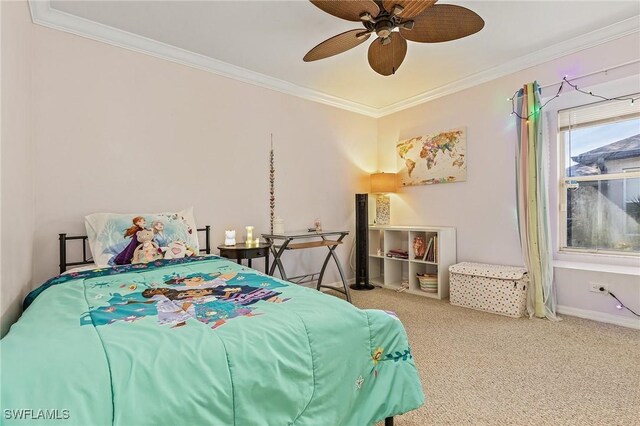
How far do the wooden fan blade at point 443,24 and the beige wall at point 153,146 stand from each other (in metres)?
1.90

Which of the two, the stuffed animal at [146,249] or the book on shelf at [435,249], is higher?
the stuffed animal at [146,249]

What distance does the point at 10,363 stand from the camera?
76 cm

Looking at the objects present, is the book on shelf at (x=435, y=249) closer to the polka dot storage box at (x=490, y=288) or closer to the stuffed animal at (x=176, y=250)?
the polka dot storage box at (x=490, y=288)

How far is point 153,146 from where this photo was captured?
9.17 feet

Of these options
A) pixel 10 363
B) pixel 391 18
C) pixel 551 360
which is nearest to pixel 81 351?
pixel 10 363

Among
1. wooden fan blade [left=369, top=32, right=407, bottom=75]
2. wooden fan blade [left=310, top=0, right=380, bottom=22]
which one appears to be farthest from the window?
wooden fan blade [left=310, top=0, right=380, bottom=22]

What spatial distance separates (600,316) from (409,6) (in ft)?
9.70

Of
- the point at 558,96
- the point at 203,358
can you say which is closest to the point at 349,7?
the point at 203,358

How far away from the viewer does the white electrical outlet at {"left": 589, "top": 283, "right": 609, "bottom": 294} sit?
2.71 metres

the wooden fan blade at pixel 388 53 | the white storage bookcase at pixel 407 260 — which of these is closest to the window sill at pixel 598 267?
the white storage bookcase at pixel 407 260

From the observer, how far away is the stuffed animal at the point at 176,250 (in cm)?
232

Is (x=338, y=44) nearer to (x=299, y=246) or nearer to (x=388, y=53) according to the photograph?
(x=388, y=53)

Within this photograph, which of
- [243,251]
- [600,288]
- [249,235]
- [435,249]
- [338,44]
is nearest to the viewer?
[338,44]

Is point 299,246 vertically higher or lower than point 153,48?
lower
